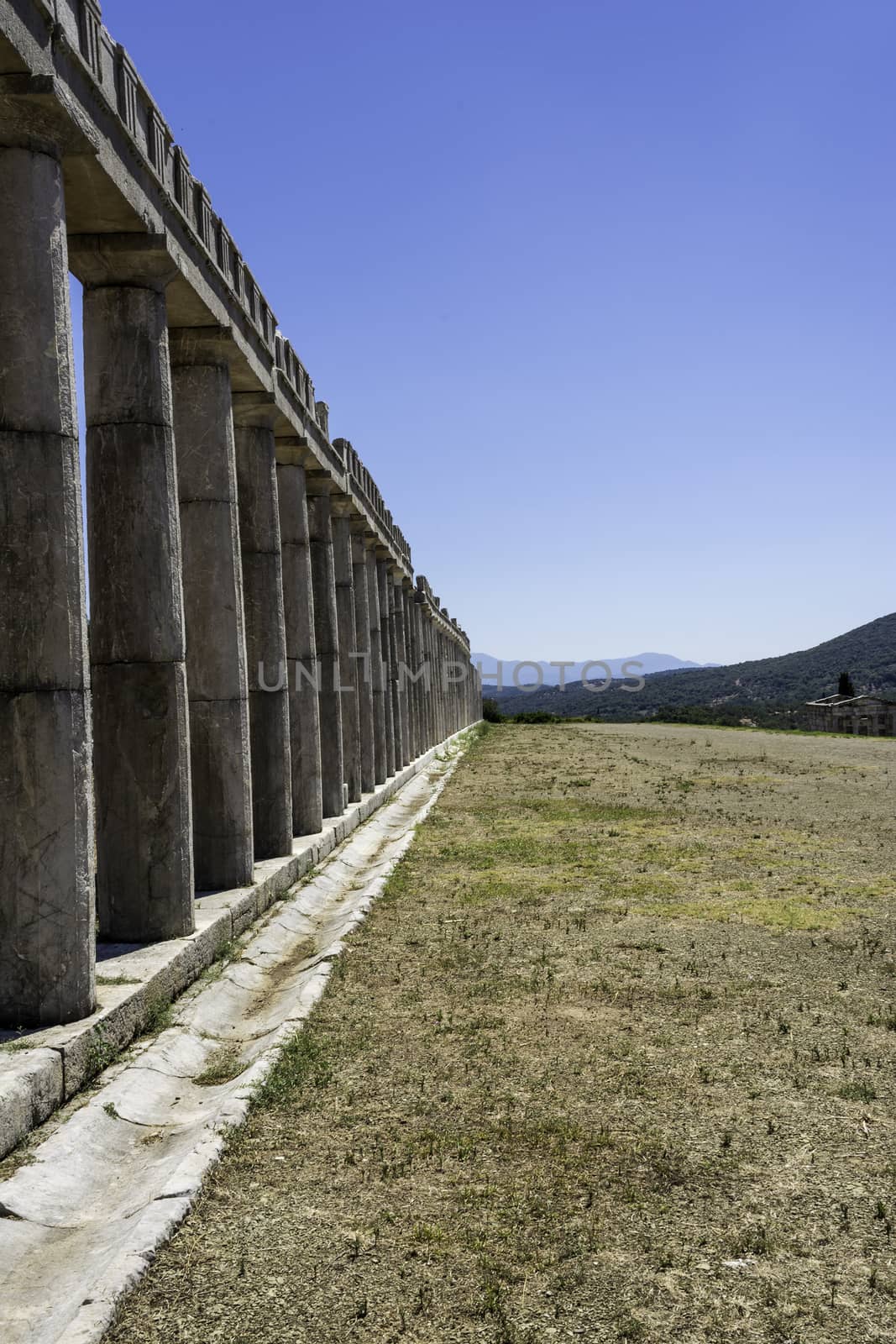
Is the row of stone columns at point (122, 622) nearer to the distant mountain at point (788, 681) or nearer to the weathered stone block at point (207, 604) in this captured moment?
the weathered stone block at point (207, 604)

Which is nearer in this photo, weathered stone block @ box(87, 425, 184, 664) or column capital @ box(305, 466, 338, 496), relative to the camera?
weathered stone block @ box(87, 425, 184, 664)

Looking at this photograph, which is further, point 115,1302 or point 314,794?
point 314,794

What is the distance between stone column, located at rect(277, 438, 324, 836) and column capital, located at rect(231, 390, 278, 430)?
1842 mm

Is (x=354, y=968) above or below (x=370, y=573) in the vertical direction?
below

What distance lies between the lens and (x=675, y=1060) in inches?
267

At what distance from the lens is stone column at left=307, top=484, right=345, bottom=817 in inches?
696

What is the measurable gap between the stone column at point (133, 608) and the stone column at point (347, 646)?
10930 millimetres

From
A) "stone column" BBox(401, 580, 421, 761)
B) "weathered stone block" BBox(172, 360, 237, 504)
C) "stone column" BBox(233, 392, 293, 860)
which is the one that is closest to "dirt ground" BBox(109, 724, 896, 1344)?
"stone column" BBox(233, 392, 293, 860)

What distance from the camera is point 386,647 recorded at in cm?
2772

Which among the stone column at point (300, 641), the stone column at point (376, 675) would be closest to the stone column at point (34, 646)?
the stone column at point (300, 641)

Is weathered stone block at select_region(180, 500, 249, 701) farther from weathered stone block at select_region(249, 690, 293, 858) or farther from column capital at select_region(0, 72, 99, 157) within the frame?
column capital at select_region(0, 72, 99, 157)

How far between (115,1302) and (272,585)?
9747 mm

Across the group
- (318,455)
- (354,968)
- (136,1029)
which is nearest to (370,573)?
(318,455)

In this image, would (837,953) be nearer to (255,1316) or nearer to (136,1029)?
(136,1029)
